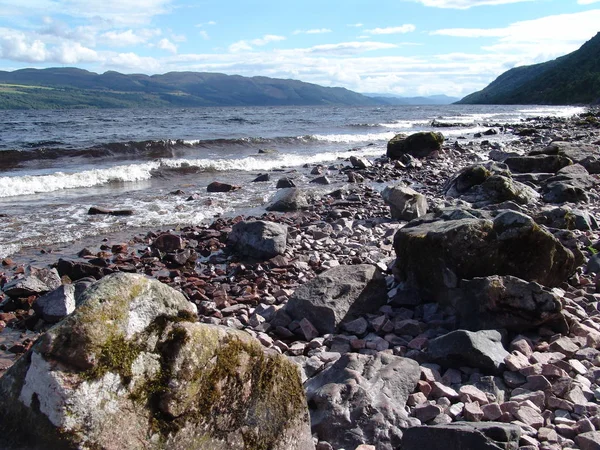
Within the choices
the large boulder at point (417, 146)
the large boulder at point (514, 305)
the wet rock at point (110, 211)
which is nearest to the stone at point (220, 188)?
the wet rock at point (110, 211)

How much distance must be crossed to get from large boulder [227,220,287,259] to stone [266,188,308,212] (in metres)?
4.12

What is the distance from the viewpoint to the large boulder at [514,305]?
532 cm

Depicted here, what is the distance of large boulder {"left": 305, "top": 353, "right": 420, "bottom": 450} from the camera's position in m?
3.69

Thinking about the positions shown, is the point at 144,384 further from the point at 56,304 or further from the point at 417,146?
the point at 417,146

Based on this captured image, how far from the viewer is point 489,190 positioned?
12672mm

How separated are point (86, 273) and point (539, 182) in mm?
12301

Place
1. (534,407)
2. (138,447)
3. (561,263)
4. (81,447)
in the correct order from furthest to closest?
(561,263)
(534,407)
(138,447)
(81,447)

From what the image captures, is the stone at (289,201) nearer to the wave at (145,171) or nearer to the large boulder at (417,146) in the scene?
the wave at (145,171)

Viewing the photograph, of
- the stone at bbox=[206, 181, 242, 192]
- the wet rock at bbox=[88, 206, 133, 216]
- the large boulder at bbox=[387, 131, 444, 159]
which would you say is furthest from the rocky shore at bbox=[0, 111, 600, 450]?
the large boulder at bbox=[387, 131, 444, 159]

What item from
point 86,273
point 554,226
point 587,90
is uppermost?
point 587,90

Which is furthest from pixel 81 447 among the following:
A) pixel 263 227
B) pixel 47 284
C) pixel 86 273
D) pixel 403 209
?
pixel 403 209

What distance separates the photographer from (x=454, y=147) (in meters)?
29.1

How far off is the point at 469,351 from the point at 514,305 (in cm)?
105

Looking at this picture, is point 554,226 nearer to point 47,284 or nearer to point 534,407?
point 534,407
